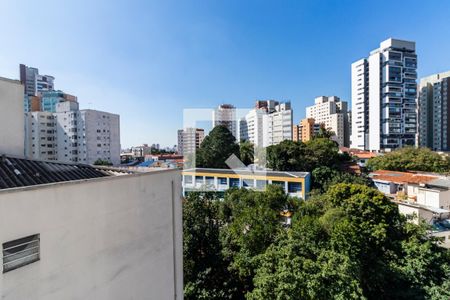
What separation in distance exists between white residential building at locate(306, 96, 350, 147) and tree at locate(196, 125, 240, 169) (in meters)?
29.9

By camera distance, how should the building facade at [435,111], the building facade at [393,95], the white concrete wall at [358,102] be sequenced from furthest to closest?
the white concrete wall at [358,102] < the building facade at [435,111] < the building facade at [393,95]

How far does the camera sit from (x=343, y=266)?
5.10 metres

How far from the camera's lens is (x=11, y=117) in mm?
3668

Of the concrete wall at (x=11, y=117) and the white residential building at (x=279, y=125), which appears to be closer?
the concrete wall at (x=11, y=117)

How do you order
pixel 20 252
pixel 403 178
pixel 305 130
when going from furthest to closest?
pixel 305 130
pixel 403 178
pixel 20 252

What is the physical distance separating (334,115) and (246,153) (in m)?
31.6

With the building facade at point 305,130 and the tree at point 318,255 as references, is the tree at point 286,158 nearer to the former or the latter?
the tree at point 318,255

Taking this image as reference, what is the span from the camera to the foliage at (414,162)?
1938cm

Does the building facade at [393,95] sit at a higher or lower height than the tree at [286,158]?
higher

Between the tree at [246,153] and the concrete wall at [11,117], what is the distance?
1744 centimetres

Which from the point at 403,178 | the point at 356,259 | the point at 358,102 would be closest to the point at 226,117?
the point at 403,178

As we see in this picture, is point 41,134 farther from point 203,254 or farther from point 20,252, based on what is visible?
point 20,252

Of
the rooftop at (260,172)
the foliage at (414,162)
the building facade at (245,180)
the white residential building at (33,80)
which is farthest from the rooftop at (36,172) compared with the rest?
the white residential building at (33,80)

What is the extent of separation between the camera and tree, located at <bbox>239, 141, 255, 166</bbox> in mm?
20750
